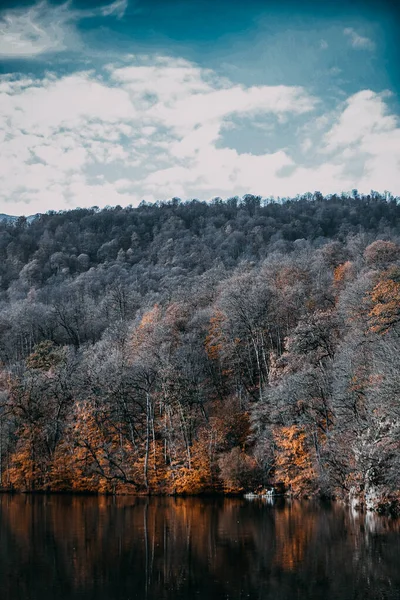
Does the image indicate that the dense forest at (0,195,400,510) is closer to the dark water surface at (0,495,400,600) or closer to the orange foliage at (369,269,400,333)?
the orange foliage at (369,269,400,333)

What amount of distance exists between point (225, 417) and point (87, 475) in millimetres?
14310

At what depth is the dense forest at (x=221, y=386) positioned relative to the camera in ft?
126

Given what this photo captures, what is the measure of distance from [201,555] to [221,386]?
133ft

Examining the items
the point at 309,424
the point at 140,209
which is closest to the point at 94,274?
the point at 140,209

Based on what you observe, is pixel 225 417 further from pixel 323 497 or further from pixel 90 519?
pixel 90 519

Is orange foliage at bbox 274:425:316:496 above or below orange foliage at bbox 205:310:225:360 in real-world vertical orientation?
below

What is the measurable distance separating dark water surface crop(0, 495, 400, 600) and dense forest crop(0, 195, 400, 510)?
20.5ft

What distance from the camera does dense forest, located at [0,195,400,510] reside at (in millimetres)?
38500

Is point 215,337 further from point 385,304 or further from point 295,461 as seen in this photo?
point 385,304

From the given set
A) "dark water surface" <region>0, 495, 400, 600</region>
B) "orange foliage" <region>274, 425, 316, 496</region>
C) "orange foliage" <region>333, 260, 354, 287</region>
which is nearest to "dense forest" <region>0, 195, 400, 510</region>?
"orange foliage" <region>274, 425, 316, 496</region>

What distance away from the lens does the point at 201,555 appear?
72.7ft

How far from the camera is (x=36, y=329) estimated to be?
89.8 m

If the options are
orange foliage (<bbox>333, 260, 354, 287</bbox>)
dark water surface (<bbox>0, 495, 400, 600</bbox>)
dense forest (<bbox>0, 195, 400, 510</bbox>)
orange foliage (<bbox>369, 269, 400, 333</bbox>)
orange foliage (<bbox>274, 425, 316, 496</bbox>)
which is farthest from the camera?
orange foliage (<bbox>333, 260, 354, 287</bbox>)

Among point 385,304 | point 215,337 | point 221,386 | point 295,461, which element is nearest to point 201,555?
point 295,461
